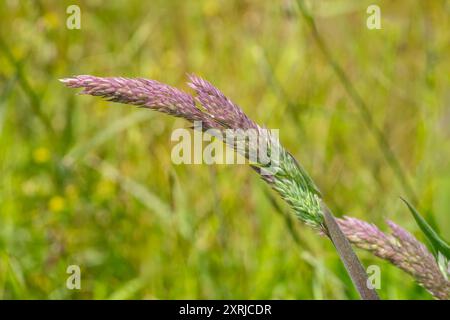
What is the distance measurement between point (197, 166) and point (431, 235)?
4.49ft

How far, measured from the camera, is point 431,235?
876 mm

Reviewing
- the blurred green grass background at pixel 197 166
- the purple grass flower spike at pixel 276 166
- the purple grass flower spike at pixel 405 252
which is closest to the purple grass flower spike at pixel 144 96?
the purple grass flower spike at pixel 276 166

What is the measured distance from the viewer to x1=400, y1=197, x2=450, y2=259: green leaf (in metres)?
0.87

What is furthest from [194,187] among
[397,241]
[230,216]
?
[397,241]

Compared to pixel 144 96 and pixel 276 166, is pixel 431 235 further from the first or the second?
pixel 144 96

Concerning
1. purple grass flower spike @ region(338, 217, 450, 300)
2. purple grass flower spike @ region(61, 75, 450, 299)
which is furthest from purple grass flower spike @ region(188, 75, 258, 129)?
purple grass flower spike @ region(338, 217, 450, 300)

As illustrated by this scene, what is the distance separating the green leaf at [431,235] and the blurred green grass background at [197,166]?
0.47 m

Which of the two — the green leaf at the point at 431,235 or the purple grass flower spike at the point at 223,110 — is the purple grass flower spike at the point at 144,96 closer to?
the purple grass flower spike at the point at 223,110

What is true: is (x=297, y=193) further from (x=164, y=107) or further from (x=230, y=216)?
(x=230, y=216)

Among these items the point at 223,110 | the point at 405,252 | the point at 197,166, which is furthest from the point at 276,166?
the point at 197,166

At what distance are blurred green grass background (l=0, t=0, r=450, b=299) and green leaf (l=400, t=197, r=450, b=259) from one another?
47 centimetres

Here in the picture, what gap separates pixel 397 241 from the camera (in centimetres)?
88
